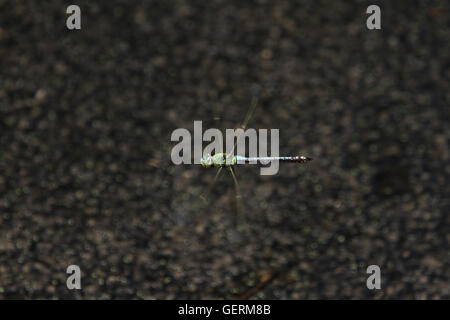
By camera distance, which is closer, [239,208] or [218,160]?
[218,160]

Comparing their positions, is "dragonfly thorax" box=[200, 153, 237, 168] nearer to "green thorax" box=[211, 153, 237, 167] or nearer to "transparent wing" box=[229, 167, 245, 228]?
"green thorax" box=[211, 153, 237, 167]

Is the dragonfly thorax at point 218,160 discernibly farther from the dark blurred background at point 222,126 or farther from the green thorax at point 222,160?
the dark blurred background at point 222,126

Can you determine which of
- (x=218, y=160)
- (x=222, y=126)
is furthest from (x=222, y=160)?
(x=222, y=126)

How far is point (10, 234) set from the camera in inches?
30.0

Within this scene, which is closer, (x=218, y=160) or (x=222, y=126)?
(x=218, y=160)

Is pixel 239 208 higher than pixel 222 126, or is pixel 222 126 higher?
pixel 222 126

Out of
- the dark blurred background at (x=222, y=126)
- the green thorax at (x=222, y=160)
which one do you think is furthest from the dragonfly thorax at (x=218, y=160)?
the dark blurred background at (x=222, y=126)

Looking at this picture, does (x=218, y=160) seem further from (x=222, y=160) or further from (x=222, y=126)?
(x=222, y=126)

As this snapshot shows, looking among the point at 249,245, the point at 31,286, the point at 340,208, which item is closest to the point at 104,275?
the point at 31,286

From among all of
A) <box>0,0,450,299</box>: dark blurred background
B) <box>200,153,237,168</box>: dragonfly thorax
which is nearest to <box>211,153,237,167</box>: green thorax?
<box>200,153,237,168</box>: dragonfly thorax

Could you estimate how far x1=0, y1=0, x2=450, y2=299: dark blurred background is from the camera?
760 mm

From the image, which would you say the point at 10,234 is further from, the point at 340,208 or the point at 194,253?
the point at 340,208

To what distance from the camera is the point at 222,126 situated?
76 centimetres

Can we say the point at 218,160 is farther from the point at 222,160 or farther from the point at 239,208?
the point at 239,208
